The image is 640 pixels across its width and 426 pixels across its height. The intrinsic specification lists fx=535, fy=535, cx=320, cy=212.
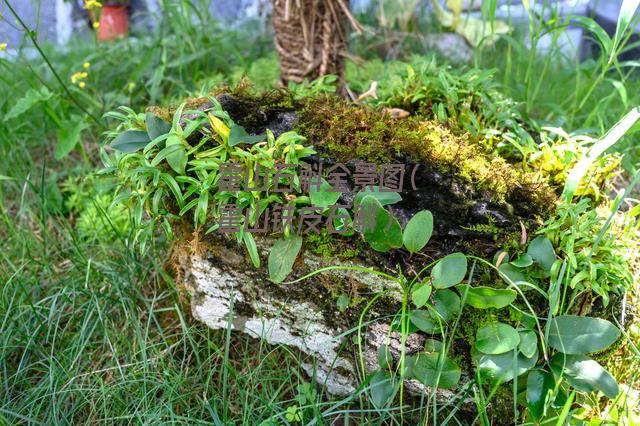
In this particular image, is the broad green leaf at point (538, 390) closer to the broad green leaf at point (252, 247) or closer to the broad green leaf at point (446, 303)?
the broad green leaf at point (446, 303)

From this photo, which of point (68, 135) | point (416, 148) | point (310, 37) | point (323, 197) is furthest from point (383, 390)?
point (68, 135)

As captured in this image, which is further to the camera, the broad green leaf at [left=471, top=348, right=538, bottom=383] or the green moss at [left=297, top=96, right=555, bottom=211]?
the green moss at [left=297, top=96, right=555, bottom=211]

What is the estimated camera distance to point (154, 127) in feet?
5.08

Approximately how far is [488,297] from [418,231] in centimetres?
24

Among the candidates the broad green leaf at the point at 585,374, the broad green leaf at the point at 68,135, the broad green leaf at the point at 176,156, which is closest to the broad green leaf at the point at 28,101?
the broad green leaf at the point at 68,135

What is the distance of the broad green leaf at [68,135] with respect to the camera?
2381mm

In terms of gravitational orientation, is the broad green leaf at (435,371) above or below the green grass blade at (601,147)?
below

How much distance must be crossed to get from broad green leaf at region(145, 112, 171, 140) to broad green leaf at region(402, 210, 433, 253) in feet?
2.48

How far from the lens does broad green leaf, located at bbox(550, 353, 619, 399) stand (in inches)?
51.6

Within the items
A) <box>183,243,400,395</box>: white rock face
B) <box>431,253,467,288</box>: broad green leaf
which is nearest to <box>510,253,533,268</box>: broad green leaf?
<box>431,253,467,288</box>: broad green leaf

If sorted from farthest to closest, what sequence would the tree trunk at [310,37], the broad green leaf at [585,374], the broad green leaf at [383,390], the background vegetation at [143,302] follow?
1. the tree trunk at [310,37]
2. the background vegetation at [143,302]
3. the broad green leaf at [383,390]
4. the broad green leaf at [585,374]

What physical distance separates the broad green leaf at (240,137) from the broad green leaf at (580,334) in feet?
2.98

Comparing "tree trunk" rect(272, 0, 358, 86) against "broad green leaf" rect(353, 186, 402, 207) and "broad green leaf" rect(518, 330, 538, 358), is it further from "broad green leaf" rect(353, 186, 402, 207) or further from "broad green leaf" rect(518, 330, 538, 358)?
"broad green leaf" rect(518, 330, 538, 358)

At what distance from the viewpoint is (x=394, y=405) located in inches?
59.1
